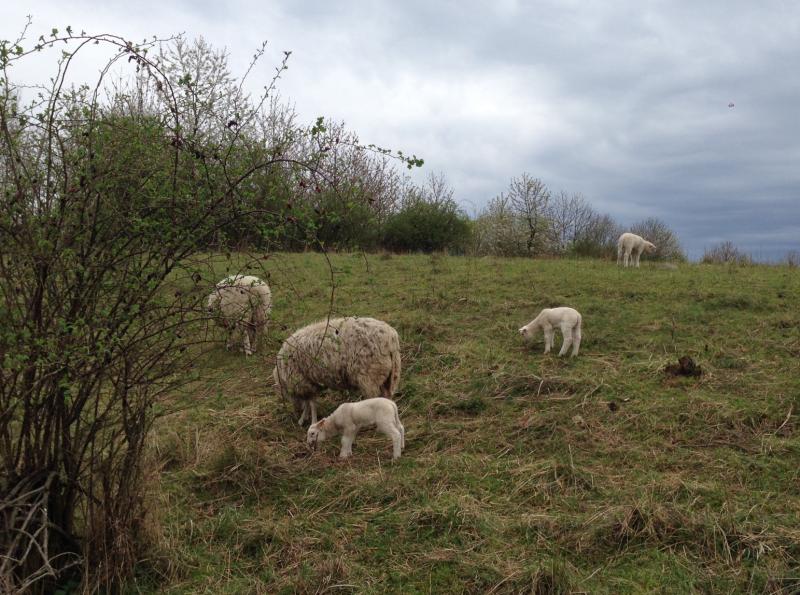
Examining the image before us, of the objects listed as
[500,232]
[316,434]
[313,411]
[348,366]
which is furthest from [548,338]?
[500,232]

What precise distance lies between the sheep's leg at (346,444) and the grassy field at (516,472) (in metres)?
0.11

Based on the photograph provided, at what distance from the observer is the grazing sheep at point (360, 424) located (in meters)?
6.71

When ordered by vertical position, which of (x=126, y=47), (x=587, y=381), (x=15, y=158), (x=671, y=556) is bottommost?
(x=671, y=556)

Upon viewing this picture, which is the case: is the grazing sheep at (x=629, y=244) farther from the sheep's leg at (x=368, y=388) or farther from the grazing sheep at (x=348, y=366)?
the sheep's leg at (x=368, y=388)

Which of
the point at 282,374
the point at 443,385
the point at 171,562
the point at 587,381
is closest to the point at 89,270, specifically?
the point at 171,562

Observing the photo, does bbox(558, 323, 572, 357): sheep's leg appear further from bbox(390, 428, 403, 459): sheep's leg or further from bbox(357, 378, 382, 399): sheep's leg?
bbox(390, 428, 403, 459): sheep's leg

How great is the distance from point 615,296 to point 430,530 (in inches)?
309

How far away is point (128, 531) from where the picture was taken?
467 centimetres

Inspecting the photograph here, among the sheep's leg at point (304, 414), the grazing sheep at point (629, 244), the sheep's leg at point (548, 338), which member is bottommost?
the sheep's leg at point (304, 414)

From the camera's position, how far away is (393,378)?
7.92m

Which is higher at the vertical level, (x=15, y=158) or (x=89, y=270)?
(x=15, y=158)

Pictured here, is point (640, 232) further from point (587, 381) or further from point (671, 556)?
point (671, 556)

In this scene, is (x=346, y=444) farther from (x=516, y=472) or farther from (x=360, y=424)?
(x=516, y=472)

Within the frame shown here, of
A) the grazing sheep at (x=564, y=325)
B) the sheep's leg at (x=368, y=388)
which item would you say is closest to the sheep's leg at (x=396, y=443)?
the sheep's leg at (x=368, y=388)
